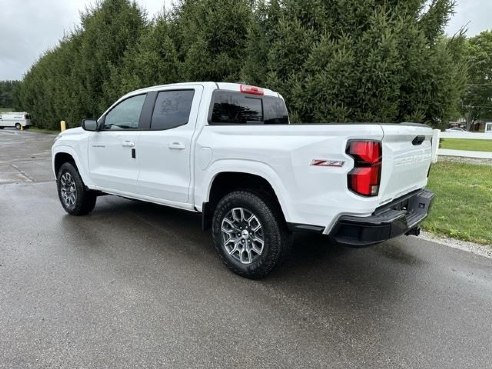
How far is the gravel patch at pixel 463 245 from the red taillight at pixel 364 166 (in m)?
2.56

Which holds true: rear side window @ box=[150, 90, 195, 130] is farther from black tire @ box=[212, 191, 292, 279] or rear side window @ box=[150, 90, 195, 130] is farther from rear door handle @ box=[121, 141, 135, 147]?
black tire @ box=[212, 191, 292, 279]

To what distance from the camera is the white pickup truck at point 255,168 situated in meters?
3.08

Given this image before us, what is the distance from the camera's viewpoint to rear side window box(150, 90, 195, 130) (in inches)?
175

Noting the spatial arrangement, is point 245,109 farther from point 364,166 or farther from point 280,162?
point 364,166

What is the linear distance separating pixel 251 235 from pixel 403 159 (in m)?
1.57

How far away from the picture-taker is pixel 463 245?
496 cm

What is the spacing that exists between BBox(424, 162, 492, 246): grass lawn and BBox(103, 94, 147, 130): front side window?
14.2 feet

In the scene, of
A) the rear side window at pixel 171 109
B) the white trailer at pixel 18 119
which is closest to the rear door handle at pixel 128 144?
the rear side window at pixel 171 109

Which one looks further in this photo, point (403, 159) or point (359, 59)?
point (359, 59)

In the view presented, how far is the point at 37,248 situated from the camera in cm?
460

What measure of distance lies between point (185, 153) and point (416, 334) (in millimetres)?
2785

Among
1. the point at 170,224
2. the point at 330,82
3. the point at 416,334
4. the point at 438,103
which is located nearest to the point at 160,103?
the point at 170,224

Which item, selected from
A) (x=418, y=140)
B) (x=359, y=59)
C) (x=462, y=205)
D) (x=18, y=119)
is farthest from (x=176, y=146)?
(x=18, y=119)

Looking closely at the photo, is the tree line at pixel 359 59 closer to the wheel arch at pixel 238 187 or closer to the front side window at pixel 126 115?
the front side window at pixel 126 115
